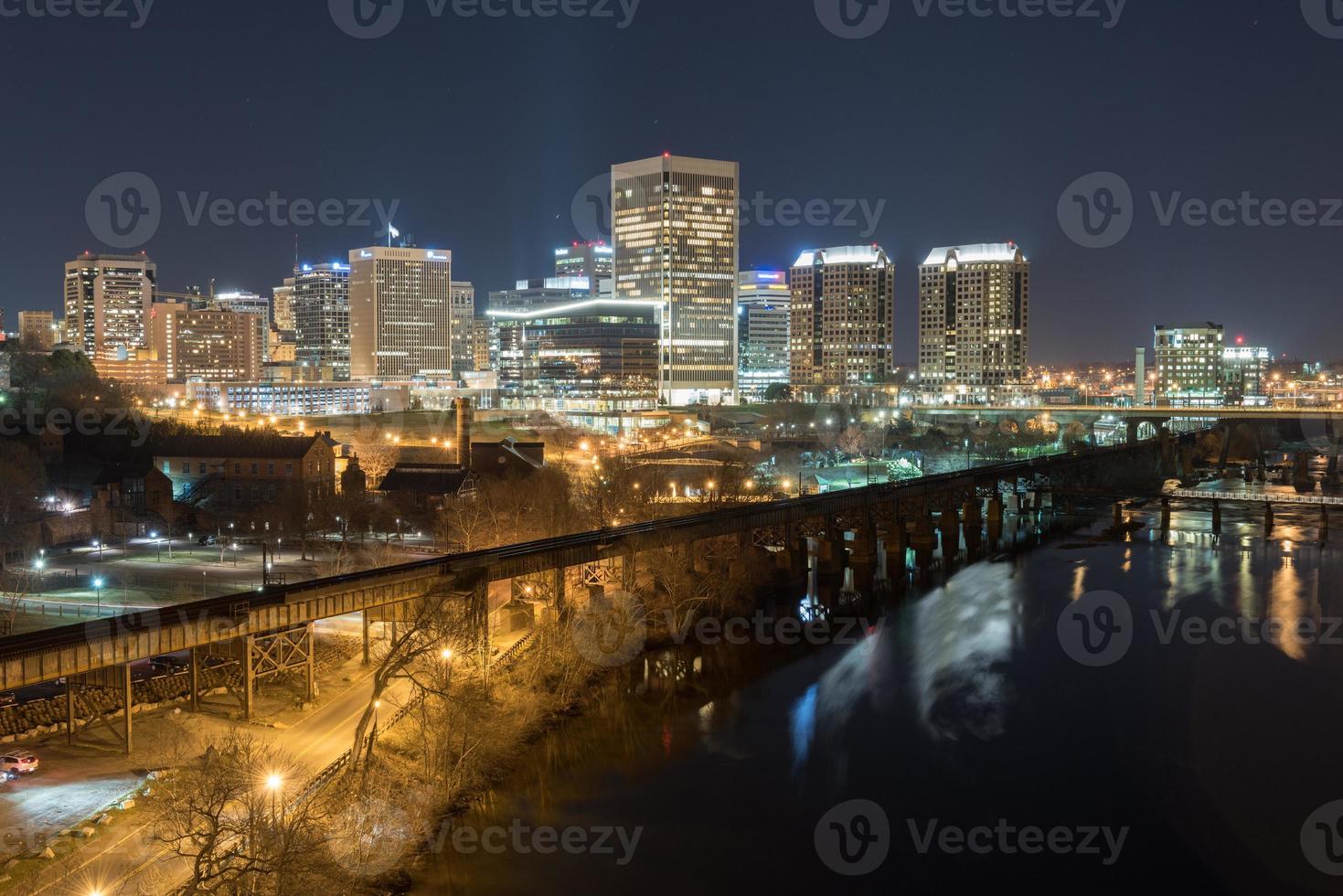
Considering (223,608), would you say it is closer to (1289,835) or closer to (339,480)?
(1289,835)

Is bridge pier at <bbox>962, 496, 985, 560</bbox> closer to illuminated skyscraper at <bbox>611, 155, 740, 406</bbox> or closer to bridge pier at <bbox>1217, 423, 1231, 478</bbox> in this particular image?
bridge pier at <bbox>1217, 423, 1231, 478</bbox>

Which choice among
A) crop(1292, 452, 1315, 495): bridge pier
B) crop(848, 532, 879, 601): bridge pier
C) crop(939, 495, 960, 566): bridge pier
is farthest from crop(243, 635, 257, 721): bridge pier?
crop(1292, 452, 1315, 495): bridge pier

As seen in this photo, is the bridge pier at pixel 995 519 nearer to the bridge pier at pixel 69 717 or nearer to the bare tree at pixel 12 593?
the bare tree at pixel 12 593

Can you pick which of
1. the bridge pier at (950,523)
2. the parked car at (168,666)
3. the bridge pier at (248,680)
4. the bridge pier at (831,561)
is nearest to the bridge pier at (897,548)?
the bridge pier at (831,561)

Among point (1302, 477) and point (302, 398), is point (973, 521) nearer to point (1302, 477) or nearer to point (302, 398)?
point (1302, 477)

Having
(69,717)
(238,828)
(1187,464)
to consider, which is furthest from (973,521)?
(238,828)
